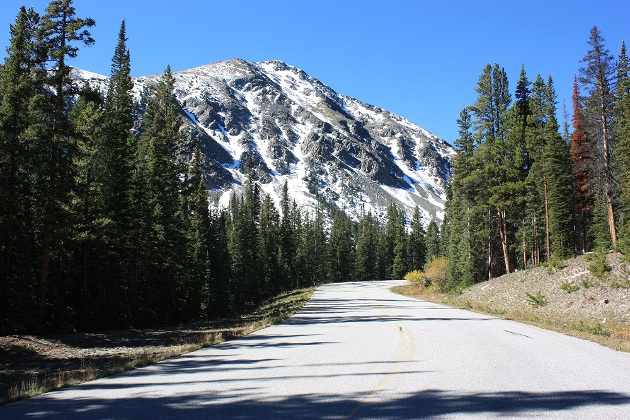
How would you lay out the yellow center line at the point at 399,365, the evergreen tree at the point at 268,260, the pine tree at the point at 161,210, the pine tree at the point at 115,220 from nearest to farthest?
1. the yellow center line at the point at 399,365
2. the pine tree at the point at 115,220
3. the pine tree at the point at 161,210
4. the evergreen tree at the point at 268,260

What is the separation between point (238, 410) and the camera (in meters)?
5.58

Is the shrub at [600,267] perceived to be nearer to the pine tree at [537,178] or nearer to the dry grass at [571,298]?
the dry grass at [571,298]

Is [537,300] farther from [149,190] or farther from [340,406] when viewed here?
[149,190]

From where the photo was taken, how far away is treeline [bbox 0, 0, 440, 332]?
1870 cm

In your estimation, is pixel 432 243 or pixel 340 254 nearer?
pixel 432 243

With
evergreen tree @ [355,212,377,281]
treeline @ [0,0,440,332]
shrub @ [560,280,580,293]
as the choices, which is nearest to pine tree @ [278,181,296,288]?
evergreen tree @ [355,212,377,281]

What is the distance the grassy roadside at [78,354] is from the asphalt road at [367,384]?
772mm

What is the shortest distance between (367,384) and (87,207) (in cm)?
2224

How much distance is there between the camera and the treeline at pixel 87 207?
18.7m

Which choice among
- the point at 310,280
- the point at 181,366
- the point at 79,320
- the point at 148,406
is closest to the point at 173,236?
the point at 79,320

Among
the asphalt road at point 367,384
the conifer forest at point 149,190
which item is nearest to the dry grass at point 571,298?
the conifer forest at point 149,190

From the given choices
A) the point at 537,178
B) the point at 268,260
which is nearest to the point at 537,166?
the point at 537,178

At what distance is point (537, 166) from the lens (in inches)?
1490

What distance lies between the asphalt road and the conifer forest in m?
13.2
